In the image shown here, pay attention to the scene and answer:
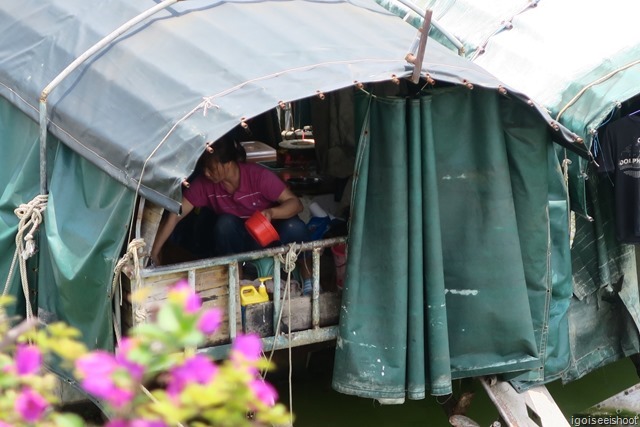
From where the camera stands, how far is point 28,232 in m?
5.04

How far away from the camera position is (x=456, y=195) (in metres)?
5.10

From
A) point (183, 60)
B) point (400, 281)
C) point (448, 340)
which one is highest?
point (183, 60)

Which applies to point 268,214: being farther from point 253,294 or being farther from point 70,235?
point 70,235

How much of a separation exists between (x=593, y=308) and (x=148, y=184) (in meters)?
2.91

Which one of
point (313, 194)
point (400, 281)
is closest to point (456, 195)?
point (400, 281)

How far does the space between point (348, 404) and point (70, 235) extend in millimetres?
2668

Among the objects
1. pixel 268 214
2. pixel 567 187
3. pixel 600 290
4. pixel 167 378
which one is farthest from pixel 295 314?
pixel 167 378

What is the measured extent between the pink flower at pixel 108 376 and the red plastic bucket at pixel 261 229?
132 inches

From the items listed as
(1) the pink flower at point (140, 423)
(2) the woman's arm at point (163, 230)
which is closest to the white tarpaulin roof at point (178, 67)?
(2) the woman's arm at point (163, 230)

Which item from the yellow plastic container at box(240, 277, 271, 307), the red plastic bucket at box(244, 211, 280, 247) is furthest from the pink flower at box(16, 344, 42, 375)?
the red plastic bucket at box(244, 211, 280, 247)

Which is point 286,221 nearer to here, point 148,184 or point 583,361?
point 148,184

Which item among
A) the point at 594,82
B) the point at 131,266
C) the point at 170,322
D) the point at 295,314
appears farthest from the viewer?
the point at 594,82

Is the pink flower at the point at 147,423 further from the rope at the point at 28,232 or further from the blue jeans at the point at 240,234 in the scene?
the blue jeans at the point at 240,234

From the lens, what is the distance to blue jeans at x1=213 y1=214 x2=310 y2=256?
5.41 metres
